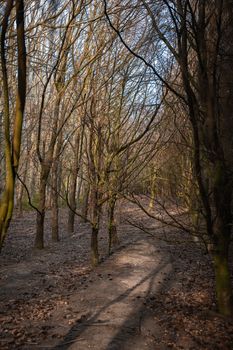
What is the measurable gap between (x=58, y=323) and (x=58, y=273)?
3212 millimetres

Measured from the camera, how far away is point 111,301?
252 inches

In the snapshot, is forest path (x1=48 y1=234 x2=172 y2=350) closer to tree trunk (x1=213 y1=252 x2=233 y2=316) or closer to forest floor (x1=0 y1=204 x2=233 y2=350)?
forest floor (x1=0 y1=204 x2=233 y2=350)

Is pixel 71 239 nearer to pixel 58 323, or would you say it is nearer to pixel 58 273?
pixel 58 273

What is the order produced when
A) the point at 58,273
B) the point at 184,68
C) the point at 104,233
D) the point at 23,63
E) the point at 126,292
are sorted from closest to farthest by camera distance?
the point at 23,63 < the point at 184,68 < the point at 126,292 < the point at 58,273 < the point at 104,233

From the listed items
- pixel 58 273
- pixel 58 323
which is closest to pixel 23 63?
pixel 58 323

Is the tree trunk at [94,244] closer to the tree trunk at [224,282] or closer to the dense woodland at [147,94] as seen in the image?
the dense woodland at [147,94]

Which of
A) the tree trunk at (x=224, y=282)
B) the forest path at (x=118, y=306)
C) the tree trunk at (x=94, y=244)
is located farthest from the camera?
the tree trunk at (x=94, y=244)

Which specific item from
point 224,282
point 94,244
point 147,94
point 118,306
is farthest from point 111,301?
point 147,94

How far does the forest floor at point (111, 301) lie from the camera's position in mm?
4883

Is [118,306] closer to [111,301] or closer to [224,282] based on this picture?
[111,301]

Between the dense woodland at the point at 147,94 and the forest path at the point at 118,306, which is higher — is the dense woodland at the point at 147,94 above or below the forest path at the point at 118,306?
above

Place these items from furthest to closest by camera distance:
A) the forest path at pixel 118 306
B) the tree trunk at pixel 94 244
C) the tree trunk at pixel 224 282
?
the tree trunk at pixel 94 244 < the tree trunk at pixel 224 282 < the forest path at pixel 118 306

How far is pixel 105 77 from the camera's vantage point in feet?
32.4

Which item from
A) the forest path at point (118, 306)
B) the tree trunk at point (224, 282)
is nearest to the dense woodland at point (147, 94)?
the tree trunk at point (224, 282)
